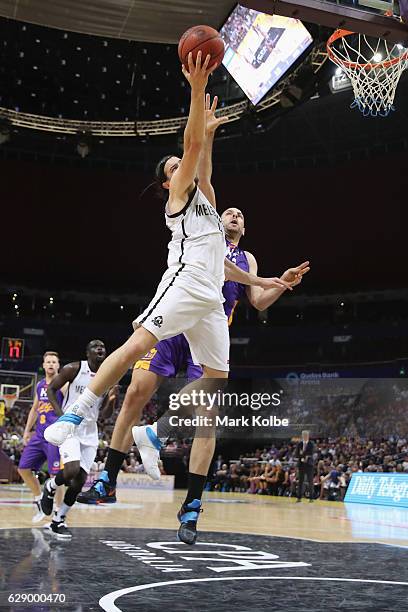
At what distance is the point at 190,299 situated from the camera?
367 cm

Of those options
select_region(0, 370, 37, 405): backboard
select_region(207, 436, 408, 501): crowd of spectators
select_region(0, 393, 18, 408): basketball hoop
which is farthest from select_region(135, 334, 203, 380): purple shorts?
select_region(0, 393, 18, 408): basketball hoop

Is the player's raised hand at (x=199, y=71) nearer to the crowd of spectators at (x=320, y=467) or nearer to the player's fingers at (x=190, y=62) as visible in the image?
the player's fingers at (x=190, y=62)

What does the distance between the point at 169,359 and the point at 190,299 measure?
697 mm

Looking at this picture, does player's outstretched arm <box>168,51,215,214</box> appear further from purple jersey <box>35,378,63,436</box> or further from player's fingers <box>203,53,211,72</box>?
purple jersey <box>35,378,63,436</box>

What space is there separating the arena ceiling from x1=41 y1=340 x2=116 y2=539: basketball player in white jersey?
21.2 feet

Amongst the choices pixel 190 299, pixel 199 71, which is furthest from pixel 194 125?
pixel 190 299

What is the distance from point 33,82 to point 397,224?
1336 centimetres

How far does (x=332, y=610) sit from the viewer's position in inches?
148

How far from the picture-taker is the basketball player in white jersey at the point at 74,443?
655cm

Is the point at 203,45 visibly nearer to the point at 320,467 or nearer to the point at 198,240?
the point at 198,240

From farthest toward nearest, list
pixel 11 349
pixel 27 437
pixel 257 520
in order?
1. pixel 11 349
2. pixel 257 520
3. pixel 27 437

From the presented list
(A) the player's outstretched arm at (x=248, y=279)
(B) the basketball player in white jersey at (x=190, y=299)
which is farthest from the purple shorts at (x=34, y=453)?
(A) the player's outstretched arm at (x=248, y=279)

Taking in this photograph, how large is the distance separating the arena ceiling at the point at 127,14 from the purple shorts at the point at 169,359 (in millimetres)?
7956

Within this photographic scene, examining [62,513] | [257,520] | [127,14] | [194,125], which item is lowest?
[257,520]
